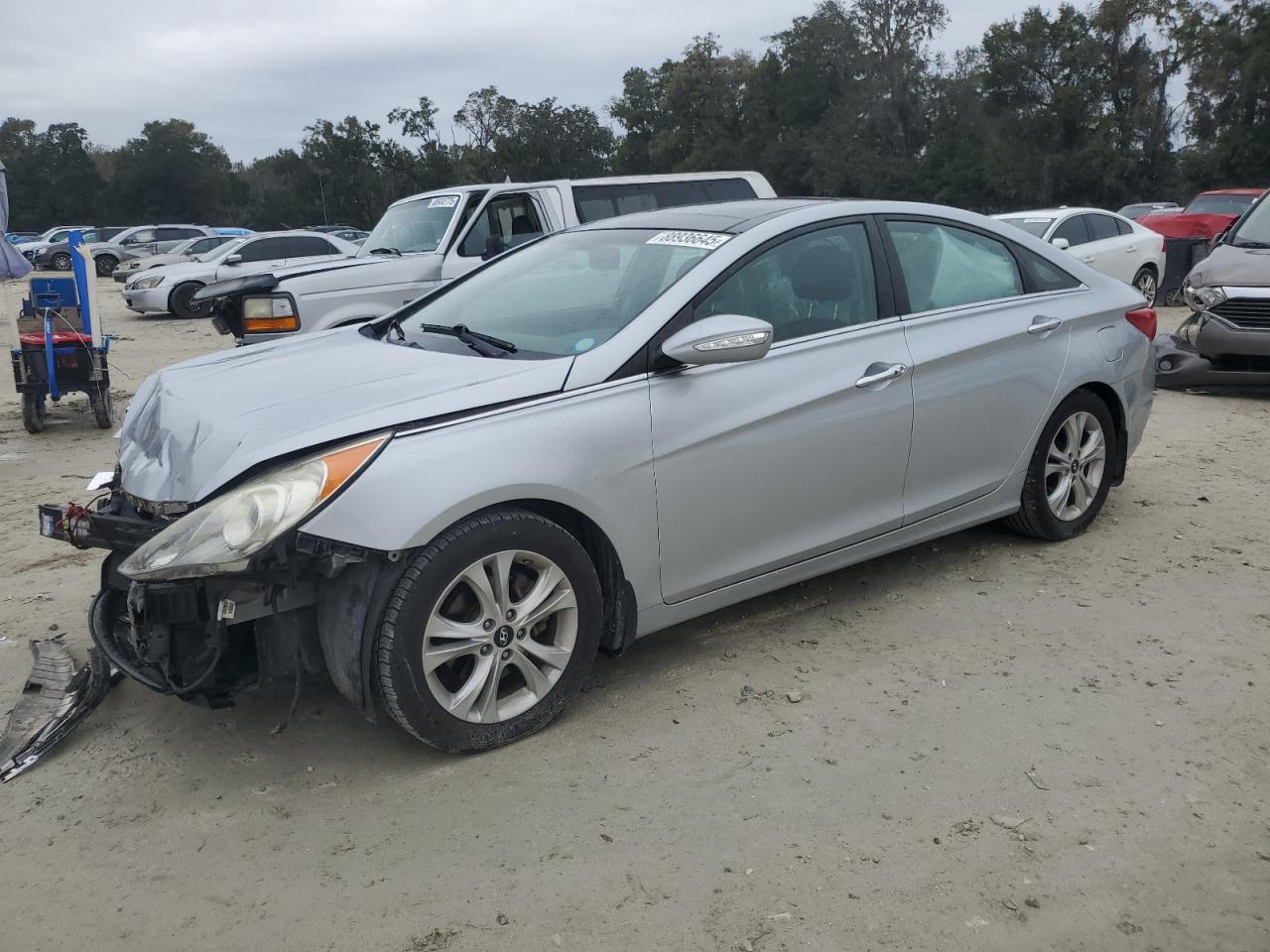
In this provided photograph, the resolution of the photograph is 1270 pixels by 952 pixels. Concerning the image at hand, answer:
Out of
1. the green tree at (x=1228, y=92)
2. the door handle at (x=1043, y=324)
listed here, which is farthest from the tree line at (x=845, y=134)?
the door handle at (x=1043, y=324)

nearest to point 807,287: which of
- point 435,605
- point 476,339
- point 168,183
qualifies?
point 476,339

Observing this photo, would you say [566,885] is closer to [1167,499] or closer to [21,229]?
[1167,499]

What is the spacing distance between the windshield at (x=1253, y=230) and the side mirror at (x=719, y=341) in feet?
23.5

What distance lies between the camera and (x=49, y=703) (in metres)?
3.76

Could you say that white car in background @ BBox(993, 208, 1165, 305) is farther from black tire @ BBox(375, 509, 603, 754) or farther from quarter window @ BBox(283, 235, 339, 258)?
quarter window @ BBox(283, 235, 339, 258)

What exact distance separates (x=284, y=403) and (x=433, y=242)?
6.74 meters

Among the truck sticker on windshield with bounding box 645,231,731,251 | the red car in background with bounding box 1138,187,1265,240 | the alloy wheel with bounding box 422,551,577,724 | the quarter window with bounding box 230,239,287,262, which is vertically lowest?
the alloy wheel with bounding box 422,551,577,724

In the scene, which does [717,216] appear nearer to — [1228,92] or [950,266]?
[950,266]

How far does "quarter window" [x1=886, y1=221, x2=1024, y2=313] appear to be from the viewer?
4535 mm

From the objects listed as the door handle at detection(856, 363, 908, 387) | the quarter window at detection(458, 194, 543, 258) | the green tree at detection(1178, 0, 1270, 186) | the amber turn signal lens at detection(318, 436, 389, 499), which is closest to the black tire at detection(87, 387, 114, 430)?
the quarter window at detection(458, 194, 543, 258)

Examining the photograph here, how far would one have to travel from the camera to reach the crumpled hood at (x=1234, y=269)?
28.0 feet

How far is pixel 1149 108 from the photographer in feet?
139

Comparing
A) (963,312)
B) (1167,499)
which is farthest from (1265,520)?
(963,312)

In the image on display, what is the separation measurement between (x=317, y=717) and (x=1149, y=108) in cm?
4622
